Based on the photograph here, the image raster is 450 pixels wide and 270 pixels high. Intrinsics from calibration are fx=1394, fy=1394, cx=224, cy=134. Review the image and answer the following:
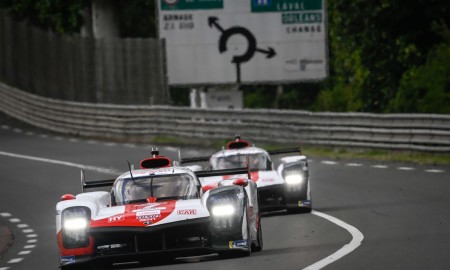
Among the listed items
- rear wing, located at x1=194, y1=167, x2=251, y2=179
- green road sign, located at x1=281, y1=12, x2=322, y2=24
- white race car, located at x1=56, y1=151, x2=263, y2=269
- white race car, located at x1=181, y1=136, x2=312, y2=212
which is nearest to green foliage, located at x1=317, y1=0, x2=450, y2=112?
green road sign, located at x1=281, y1=12, x2=322, y2=24

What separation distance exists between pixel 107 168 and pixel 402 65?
14.7 metres

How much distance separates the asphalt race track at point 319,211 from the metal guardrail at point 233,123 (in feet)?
3.96

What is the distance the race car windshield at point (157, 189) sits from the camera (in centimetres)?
1606

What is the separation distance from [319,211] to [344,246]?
587 centimetres

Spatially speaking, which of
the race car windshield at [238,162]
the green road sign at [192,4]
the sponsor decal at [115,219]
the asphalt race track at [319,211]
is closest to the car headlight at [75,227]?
the sponsor decal at [115,219]

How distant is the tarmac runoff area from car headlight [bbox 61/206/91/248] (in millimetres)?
3886

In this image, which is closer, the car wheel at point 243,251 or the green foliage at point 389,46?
the car wheel at point 243,251

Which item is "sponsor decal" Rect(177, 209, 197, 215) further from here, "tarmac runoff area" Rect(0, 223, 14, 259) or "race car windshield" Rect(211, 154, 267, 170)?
"race car windshield" Rect(211, 154, 267, 170)

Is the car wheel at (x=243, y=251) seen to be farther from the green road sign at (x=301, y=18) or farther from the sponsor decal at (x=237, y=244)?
the green road sign at (x=301, y=18)

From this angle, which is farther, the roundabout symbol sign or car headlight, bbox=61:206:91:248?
the roundabout symbol sign

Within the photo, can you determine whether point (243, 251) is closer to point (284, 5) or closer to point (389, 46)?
point (284, 5)

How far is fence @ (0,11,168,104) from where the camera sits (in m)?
44.2

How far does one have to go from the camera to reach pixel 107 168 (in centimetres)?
3288

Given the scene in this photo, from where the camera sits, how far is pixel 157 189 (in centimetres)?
1612
